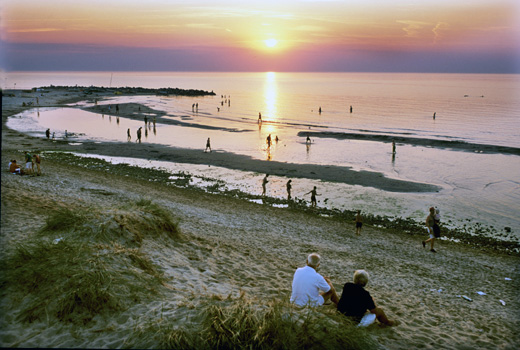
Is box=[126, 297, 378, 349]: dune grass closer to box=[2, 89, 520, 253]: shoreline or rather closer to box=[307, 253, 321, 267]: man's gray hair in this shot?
box=[307, 253, 321, 267]: man's gray hair

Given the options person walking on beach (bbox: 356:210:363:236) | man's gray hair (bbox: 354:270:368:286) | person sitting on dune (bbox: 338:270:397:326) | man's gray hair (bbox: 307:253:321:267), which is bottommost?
person walking on beach (bbox: 356:210:363:236)

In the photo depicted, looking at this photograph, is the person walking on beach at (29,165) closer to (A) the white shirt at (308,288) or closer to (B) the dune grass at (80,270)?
(B) the dune grass at (80,270)

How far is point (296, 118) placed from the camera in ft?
220

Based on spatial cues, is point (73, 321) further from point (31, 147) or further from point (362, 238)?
point (31, 147)

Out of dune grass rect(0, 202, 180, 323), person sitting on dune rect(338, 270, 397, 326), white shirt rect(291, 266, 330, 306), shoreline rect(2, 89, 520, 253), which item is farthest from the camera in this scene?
shoreline rect(2, 89, 520, 253)

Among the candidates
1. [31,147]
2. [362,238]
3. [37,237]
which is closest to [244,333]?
[37,237]

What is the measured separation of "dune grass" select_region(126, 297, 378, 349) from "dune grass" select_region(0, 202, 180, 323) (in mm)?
1102

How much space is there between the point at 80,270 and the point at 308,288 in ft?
12.6

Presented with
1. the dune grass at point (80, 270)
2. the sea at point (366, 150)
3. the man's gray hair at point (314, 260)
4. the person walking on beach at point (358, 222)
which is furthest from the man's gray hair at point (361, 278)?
the person walking on beach at point (358, 222)

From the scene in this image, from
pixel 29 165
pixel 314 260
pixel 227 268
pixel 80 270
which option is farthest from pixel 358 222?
pixel 29 165

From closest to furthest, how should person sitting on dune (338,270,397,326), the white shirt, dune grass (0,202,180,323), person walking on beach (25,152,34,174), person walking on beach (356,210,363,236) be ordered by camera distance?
dune grass (0,202,180,323), person sitting on dune (338,270,397,326), the white shirt, person walking on beach (356,210,363,236), person walking on beach (25,152,34,174)

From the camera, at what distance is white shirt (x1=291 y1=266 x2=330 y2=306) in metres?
6.11

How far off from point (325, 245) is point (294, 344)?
895 centimetres

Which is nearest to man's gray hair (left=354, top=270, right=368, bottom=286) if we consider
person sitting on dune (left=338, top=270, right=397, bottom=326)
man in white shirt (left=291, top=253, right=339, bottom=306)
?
person sitting on dune (left=338, top=270, right=397, bottom=326)
